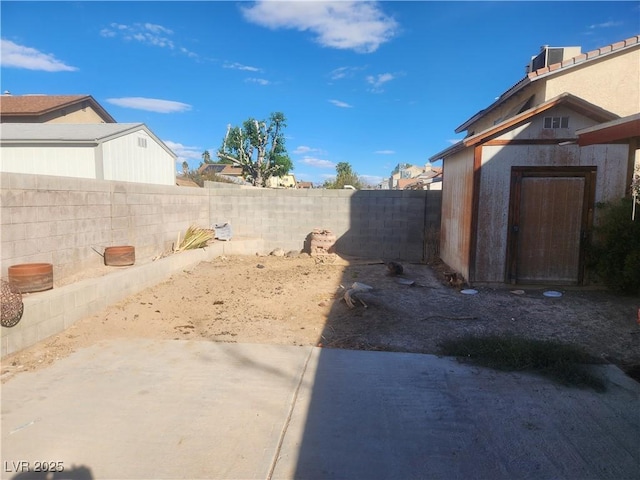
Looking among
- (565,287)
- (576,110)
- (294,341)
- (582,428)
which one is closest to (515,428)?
(582,428)

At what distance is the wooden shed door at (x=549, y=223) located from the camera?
7.58 meters

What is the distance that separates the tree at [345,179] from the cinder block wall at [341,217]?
2109 cm

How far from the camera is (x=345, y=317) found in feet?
19.8

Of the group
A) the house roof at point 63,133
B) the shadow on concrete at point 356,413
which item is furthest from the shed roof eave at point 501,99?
the house roof at point 63,133

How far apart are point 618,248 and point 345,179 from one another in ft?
121

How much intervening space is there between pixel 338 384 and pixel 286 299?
3.33 metres

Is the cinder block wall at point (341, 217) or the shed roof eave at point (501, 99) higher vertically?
the shed roof eave at point (501, 99)

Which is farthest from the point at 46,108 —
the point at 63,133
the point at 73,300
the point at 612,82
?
the point at 612,82

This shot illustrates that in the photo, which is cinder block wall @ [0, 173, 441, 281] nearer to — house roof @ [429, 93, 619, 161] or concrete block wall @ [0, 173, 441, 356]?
concrete block wall @ [0, 173, 441, 356]

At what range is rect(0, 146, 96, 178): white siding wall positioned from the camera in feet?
46.0

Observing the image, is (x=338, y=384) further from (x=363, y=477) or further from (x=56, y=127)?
(x=56, y=127)

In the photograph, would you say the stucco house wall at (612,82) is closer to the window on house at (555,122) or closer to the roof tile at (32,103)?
the window on house at (555,122)

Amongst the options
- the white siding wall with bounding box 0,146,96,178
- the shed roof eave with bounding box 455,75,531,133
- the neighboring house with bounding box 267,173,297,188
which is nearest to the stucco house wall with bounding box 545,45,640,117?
the shed roof eave with bounding box 455,75,531,133

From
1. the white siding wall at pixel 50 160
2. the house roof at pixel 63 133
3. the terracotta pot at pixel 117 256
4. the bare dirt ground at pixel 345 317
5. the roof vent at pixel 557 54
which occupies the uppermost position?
the roof vent at pixel 557 54
